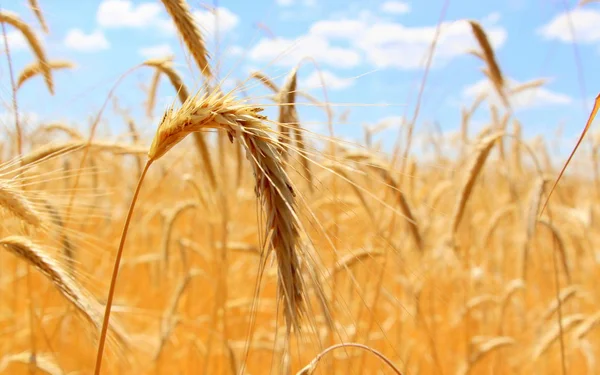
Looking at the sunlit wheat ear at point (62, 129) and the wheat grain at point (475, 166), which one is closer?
the wheat grain at point (475, 166)

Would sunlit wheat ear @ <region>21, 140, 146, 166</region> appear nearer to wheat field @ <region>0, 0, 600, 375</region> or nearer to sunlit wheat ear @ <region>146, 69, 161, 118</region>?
wheat field @ <region>0, 0, 600, 375</region>

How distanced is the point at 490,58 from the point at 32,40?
155cm

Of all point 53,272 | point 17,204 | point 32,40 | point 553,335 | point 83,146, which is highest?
point 32,40

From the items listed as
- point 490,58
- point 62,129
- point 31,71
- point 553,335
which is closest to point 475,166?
point 490,58

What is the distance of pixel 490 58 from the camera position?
197 cm

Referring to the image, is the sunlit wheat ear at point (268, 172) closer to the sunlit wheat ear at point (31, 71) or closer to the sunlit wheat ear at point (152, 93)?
the sunlit wheat ear at point (31, 71)

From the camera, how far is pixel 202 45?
123cm

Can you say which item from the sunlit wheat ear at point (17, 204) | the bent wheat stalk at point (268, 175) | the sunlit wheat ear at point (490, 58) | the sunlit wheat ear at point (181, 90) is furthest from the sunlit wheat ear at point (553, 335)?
the sunlit wheat ear at point (17, 204)

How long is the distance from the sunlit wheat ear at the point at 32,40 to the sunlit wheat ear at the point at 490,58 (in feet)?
4.51

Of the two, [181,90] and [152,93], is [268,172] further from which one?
[152,93]

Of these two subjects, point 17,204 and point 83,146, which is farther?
point 83,146

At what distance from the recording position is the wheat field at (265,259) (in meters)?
0.74

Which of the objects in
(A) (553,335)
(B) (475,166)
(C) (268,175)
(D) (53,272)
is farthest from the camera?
(A) (553,335)

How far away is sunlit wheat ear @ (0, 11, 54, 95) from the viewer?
149 centimetres
